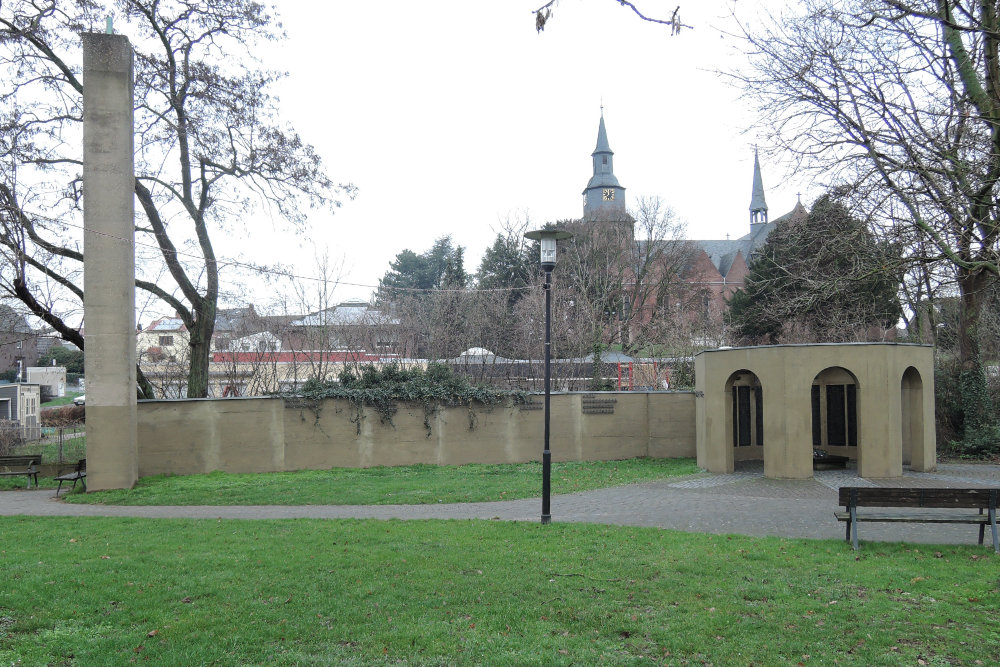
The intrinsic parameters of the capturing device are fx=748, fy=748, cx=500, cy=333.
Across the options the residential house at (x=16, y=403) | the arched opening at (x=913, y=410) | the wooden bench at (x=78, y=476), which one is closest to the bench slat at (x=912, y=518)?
the arched opening at (x=913, y=410)

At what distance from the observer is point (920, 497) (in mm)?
9445

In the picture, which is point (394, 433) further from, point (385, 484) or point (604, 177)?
point (604, 177)

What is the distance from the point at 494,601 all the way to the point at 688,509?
6.88 metres

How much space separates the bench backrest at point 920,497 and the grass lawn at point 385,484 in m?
7.02

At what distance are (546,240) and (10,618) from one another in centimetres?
864

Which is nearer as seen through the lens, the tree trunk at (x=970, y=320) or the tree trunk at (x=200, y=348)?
the tree trunk at (x=970, y=320)

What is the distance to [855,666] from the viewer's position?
17.9ft

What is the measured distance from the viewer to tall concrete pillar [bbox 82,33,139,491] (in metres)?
17.0

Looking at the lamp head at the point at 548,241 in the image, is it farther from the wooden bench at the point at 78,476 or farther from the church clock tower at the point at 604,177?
the church clock tower at the point at 604,177

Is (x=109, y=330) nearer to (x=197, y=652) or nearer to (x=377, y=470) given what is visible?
(x=377, y=470)

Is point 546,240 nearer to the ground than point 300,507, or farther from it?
farther from it

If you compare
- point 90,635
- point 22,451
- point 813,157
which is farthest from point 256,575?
point 22,451

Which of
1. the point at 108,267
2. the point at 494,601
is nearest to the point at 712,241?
the point at 108,267

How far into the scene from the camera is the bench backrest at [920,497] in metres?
9.27
